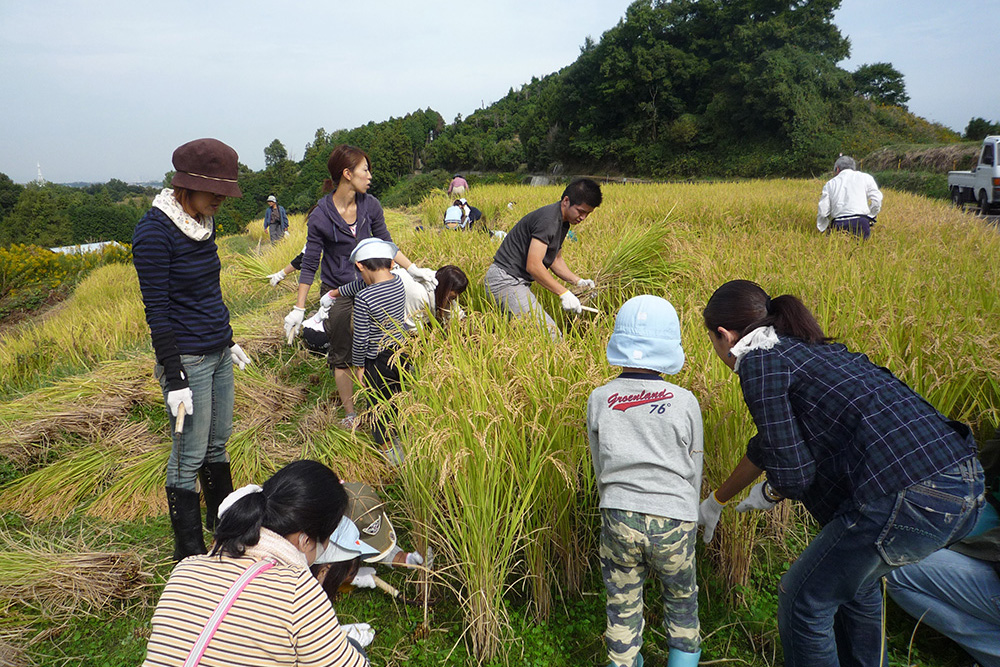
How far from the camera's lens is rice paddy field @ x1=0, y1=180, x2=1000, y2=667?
1792 millimetres

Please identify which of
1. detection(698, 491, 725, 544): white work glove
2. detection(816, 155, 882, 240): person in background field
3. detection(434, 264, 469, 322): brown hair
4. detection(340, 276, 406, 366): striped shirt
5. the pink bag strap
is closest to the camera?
the pink bag strap

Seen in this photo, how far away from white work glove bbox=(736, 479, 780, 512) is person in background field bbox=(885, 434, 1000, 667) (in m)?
0.57

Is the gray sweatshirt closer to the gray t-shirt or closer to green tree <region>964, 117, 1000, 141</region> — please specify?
the gray t-shirt

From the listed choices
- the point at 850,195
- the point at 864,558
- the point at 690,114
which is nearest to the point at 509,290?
the point at 864,558

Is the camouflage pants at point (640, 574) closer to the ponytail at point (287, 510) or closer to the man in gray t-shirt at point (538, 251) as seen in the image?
the ponytail at point (287, 510)

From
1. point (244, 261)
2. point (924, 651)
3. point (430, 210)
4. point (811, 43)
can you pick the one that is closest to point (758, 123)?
point (811, 43)

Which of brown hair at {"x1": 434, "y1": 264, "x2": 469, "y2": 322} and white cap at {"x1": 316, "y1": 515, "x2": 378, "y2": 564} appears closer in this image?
white cap at {"x1": 316, "y1": 515, "x2": 378, "y2": 564}

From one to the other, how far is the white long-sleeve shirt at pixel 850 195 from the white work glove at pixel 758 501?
429 centimetres

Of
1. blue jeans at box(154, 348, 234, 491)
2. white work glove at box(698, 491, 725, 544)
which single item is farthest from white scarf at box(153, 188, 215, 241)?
white work glove at box(698, 491, 725, 544)

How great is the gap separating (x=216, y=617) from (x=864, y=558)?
1.51 m

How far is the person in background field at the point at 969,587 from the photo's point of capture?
161 cm

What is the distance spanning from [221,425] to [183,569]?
130 cm

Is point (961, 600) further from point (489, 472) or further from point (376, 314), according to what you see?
point (376, 314)

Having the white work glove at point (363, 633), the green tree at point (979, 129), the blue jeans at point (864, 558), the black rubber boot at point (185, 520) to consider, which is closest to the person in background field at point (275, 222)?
the black rubber boot at point (185, 520)
